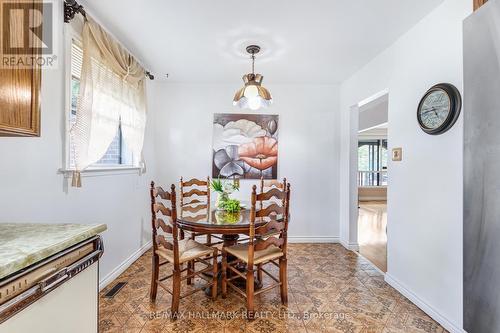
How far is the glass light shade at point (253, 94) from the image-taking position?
2.42 m

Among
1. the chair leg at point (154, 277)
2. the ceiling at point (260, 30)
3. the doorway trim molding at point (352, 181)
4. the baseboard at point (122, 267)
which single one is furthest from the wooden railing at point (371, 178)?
the chair leg at point (154, 277)

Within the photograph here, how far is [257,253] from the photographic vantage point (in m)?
2.07

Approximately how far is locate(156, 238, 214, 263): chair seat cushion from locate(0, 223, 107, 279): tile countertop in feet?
2.95

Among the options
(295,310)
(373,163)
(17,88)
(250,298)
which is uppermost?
(17,88)

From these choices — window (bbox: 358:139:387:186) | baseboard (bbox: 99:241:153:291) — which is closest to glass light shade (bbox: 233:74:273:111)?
baseboard (bbox: 99:241:153:291)

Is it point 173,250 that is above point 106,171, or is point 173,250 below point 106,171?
below

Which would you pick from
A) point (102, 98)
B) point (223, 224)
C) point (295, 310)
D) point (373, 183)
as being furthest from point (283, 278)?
point (373, 183)

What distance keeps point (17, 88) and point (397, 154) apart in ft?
9.37

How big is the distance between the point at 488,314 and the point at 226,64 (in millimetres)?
3117

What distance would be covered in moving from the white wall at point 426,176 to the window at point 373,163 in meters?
6.69

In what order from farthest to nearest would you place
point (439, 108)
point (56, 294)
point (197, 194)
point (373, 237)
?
1. point (373, 237)
2. point (197, 194)
3. point (439, 108)
4. point (56, 294)

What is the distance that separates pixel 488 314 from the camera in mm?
1183

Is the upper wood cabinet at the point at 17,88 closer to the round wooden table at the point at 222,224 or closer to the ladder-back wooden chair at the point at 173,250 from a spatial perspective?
the ladder-back wooden chair at the point at 173,250

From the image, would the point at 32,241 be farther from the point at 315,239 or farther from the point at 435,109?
the point at 315,239
